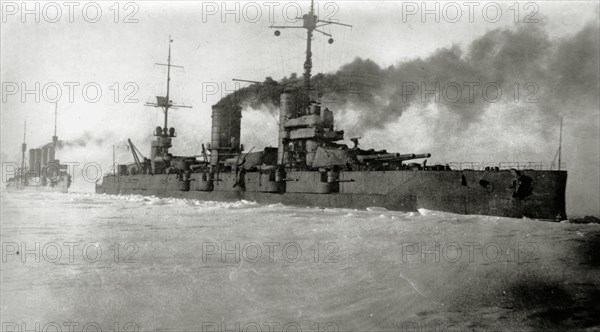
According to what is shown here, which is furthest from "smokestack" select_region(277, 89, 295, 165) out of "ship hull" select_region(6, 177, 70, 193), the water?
"ship hull" select_region(6, 177, 70, 193)

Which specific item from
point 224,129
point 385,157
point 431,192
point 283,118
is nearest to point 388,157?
point 385,157

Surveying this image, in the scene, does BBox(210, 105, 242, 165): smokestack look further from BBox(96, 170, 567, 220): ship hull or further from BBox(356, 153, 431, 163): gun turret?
BBox(356, 153, 431, 163): gun turret

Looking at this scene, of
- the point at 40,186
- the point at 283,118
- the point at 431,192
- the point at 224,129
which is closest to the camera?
the point at 431,192

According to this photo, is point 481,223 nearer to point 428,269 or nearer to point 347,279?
point 428,269

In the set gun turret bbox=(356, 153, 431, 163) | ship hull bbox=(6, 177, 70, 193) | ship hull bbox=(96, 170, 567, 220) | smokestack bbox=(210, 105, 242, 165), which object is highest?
smokestack bbox=(210, 105, 242, 165)

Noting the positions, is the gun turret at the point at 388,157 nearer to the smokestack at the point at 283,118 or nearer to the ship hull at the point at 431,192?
the ship hull at the point at 431,192

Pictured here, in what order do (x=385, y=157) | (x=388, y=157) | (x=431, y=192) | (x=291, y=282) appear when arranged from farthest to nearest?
(x=385, y=157), (x=388, y=157), (x=431, y=192), (x=291, y=282)

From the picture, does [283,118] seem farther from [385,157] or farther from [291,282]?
[291,282]
